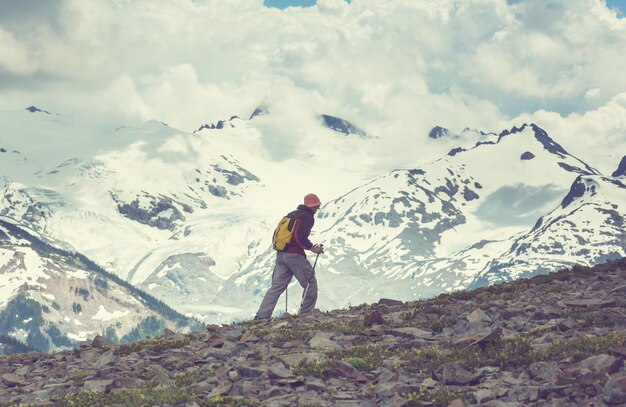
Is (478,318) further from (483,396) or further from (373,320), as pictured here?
(483,396)

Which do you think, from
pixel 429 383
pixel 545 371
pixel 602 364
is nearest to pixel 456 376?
pixel 429 383

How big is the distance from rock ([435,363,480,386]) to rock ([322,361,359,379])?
86.6 inches

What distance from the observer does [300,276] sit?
3353 centimetres

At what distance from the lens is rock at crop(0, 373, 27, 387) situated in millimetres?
23453

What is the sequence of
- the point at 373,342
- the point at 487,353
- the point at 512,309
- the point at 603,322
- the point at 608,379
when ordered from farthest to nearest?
the point at 512,309, the point at 373,342, the point at 603,322, the point at 487,353, the point at 608,379

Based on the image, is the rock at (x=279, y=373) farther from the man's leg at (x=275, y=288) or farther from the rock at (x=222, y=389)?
the man's leg at (x=275, y=288)

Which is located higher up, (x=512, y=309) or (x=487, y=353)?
(x=512, y=309)

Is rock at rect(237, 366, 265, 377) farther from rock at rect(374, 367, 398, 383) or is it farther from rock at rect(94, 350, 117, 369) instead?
rock at rect(94, 350, 117, 369)

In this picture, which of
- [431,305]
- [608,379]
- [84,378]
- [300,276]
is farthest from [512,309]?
[84,378]

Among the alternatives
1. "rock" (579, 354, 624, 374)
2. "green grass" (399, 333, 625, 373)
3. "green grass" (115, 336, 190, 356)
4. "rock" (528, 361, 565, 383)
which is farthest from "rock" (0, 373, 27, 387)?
"rock" (579, 354, 624, 374)

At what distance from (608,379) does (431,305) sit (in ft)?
45.8

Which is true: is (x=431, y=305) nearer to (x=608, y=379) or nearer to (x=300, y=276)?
(x=300, y=276)

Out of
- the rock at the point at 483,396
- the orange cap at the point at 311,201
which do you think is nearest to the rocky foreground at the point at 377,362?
the rock at the point at 483,396

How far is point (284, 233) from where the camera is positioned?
33.8 metres
